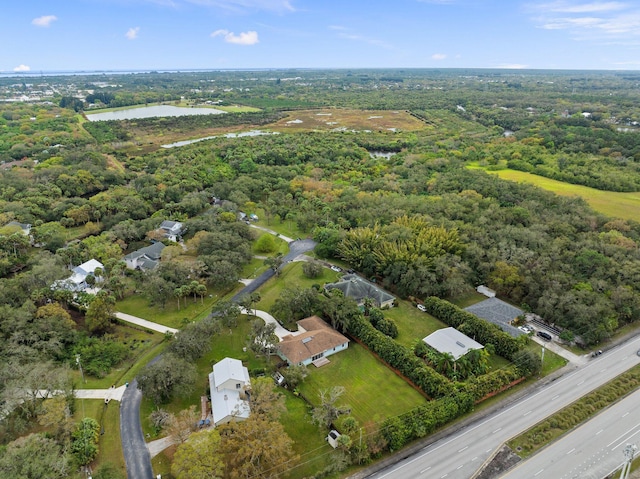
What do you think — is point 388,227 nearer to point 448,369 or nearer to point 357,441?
point 448,369

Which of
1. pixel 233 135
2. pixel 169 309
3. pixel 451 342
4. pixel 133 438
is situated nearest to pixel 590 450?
pixel 451 342

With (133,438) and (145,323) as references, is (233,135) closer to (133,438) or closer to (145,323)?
(145,323)

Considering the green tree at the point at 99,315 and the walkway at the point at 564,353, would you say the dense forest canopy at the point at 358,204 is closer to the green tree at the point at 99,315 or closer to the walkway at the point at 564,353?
the green tree at the point at 99,315

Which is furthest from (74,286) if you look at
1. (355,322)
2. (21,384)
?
(355,322)

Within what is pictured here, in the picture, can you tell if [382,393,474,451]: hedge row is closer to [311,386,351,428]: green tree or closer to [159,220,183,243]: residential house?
[311,386,351,428]: green tree

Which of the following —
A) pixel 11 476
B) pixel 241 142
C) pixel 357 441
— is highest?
pixel 241 142

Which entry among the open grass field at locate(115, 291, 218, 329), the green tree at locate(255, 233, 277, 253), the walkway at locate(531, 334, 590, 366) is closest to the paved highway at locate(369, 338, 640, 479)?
the walkway at locate(531, 334, 590, 366)

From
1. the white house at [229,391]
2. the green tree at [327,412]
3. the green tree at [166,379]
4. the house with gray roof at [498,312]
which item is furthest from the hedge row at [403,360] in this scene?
the green tree at [166,379]
